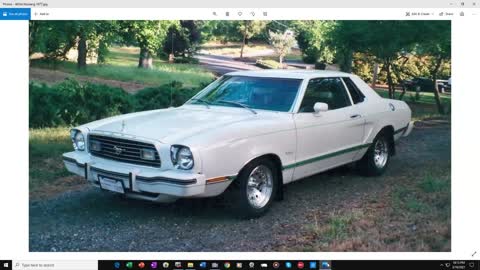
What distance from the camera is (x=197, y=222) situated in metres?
4.71

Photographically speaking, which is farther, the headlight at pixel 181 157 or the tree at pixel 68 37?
the tree at pixel 68 37

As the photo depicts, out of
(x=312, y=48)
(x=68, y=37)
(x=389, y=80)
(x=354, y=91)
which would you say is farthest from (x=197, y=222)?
(x=312, y=48)

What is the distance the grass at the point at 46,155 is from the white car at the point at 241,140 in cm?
142

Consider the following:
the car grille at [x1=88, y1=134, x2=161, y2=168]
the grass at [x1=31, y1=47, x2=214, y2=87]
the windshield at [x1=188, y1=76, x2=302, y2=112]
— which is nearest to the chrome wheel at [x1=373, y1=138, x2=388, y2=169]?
the windshield at [x1=188, y1=76, x2=302, y2=112]

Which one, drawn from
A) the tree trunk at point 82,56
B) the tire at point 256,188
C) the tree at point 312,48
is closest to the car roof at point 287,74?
the tire at point 256,188

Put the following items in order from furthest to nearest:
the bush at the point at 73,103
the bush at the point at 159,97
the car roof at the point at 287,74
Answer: the bush at the point at 159,97, the bush at the point at 73,103, the car roof at the point at 287,74

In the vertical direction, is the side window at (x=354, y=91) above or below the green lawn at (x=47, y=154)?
above

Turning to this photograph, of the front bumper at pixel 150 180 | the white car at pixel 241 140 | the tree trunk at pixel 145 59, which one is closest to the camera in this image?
the front bumper at pixel 150 180

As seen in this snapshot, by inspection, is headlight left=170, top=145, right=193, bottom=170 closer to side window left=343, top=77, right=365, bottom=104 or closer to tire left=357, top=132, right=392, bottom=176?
side window left=343, top=77, right=365, bottom=104

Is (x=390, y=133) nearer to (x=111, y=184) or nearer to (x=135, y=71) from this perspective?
(x=111, y=184)

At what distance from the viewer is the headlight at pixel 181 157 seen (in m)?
4.27

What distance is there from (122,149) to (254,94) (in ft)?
5.25

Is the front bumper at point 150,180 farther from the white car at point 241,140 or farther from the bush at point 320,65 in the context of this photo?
the bush at point 320,65

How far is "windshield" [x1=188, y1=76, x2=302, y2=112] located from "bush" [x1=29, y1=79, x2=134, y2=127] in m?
3.71
